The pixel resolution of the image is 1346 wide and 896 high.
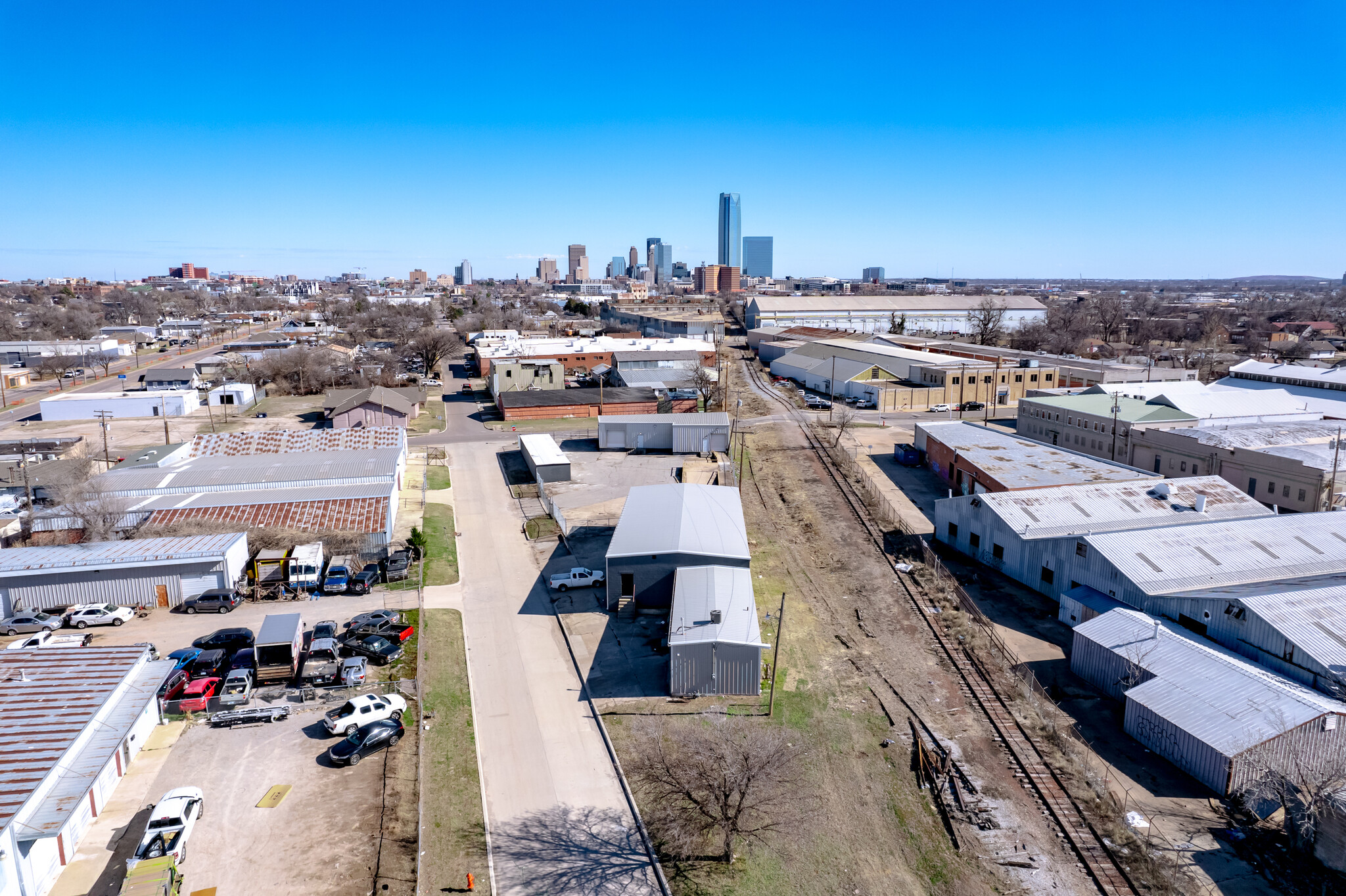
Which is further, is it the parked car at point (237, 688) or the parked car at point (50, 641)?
the parked car at point (50, 641)

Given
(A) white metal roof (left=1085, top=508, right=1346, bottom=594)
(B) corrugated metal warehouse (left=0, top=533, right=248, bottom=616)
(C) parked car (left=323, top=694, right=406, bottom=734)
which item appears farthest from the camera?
(B) corrugated metal warehouse (left=0, top=533, right=248, bottom=616)

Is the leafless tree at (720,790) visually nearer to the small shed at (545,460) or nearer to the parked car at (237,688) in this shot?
the parked car at (237,688)

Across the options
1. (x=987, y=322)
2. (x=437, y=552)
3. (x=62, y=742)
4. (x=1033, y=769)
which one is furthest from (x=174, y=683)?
(x=987, y=322)

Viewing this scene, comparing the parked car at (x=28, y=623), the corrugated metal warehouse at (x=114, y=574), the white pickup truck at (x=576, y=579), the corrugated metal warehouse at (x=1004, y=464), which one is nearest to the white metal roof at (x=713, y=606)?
the white pickup truck at (x=576, y=579)

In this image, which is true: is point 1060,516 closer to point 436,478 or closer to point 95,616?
point 436,478

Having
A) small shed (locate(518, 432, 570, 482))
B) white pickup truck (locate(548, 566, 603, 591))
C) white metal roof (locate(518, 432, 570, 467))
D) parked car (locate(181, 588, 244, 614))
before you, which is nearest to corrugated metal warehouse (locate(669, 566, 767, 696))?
white pickup truck (locate(548, 566, 603, 591))

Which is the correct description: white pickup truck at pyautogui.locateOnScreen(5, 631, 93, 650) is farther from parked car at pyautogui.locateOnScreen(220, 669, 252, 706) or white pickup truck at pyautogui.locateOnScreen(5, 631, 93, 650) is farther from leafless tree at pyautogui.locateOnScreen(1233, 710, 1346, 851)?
leafless tree at pyautogui.locateOnScreen(1233, 710, 1346, 851)
